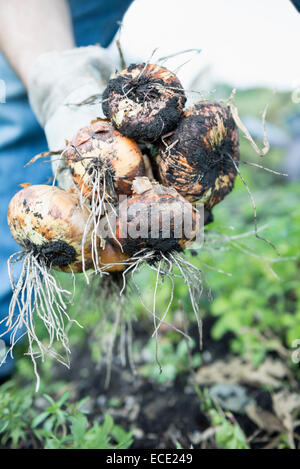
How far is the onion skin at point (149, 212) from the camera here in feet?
3.37

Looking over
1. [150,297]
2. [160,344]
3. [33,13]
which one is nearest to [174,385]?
[160,344]

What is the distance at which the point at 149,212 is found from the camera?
1.02 metres

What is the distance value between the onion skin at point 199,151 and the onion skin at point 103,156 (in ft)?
0.34

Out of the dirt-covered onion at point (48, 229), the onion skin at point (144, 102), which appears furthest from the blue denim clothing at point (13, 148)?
the onion skin at point (144, 102)

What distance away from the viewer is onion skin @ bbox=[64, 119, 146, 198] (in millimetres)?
1054

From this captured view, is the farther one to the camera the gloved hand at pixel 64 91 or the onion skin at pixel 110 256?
the gloved hand at pixel 64 91

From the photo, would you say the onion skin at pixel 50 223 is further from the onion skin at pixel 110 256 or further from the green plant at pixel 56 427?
the green plant at pixel 56 427

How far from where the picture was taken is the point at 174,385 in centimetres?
192

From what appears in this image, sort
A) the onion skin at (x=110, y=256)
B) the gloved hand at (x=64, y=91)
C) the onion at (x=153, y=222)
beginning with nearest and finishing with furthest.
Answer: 1. the onion at (x=153, y=222)
2. the onion skin at (x=110, y=256)
3. the gloved hand at (x=64, y=91)

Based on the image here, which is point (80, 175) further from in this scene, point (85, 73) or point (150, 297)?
point (150, 297)

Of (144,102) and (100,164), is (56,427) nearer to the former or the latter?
(100,164)

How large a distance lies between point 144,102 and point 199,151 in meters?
0.23

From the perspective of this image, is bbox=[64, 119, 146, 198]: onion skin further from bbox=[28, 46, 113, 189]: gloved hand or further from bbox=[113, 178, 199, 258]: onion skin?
bbox=[28, 46, 113, 189]: gloved hand

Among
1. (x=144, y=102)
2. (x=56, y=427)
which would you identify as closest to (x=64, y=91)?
(x=144, y=102)
